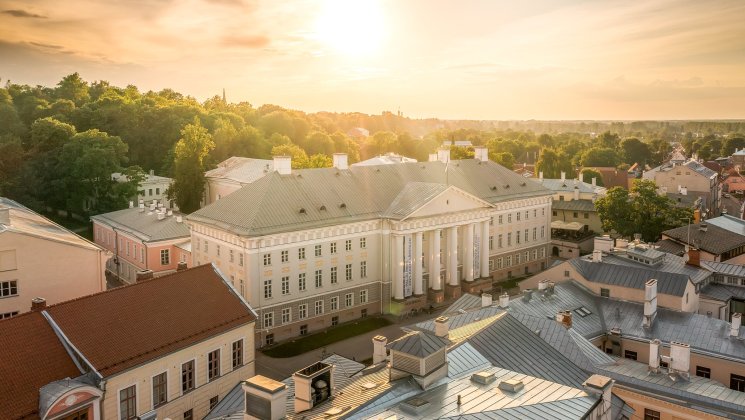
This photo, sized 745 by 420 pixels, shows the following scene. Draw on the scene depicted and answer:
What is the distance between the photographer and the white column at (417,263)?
163ft

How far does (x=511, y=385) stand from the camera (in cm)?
1886

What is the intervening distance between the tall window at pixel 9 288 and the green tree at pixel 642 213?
53.4 metres

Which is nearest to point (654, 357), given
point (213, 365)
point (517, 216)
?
point (213, 365)

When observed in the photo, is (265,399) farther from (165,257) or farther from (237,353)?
(165,257)

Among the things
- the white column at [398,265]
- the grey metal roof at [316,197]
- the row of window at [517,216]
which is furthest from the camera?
the row of window at [517,216]

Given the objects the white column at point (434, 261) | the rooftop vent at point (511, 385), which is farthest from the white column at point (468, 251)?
the rooftop vent at point (511, 385)

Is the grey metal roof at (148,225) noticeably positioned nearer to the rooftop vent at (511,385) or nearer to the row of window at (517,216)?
the row of window at (517,216)

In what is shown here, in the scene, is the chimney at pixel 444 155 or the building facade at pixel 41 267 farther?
the chimney at pixel 444 155

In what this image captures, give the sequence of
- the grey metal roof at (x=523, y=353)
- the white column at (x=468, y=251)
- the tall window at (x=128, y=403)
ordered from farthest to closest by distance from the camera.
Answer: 1. the white column at (x=468, y=251)
2. the tall window at (x=128, y=403)
3. the grey metal roof at (x=523, y=353)

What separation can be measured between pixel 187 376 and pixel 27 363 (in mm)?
6868

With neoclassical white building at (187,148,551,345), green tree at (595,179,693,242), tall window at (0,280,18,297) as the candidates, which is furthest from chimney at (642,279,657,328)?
tall window at (0,280,18,297)

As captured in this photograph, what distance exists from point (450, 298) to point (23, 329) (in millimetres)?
35689

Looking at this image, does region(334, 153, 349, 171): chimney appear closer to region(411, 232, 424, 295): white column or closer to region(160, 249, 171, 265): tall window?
region(411, 232, 424, 295): white column

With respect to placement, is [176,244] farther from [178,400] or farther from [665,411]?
[665,411]
